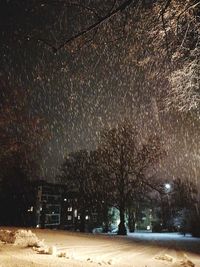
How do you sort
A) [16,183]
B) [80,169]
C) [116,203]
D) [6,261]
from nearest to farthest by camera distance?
1. [6,261]
2. [16,183]
3. [116,203]
4. [80,169]

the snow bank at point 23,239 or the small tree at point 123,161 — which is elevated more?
the small tree at point 123,161

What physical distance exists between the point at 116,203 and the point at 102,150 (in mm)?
6059

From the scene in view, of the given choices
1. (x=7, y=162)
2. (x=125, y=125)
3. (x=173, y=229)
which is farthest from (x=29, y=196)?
(x=173, y=229)

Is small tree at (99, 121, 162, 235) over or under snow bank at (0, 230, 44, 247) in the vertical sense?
over

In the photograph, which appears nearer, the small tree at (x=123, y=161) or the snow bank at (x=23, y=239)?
the snow bank at (x=23, y=239)

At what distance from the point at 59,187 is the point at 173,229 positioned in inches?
1060

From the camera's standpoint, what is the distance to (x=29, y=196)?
116 feet

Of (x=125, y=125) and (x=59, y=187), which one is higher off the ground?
(x=125, y=125)

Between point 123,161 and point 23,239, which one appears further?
point 123,161

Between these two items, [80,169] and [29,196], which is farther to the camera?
[80,169]

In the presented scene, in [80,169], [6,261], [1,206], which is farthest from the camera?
[80,169]

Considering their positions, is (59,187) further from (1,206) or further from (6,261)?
(6,261)

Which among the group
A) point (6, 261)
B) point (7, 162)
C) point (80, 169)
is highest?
point (80, 169)

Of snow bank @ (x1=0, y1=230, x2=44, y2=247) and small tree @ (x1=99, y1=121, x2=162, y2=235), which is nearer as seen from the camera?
snow bank @ (x1=0, y1=230, x2=44, y2=247)
